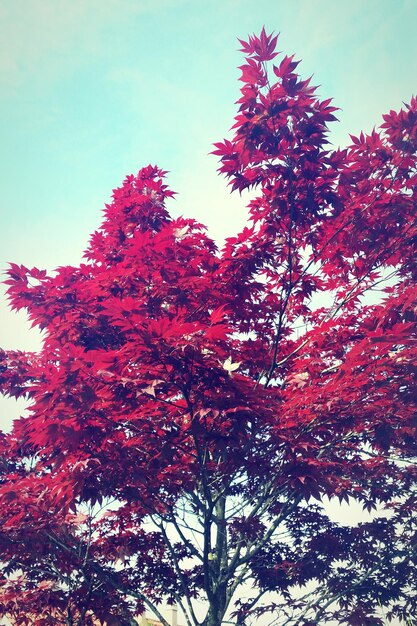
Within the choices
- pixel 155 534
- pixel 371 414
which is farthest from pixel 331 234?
pixel 155 534

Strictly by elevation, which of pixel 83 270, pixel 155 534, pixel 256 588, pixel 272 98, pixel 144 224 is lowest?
pixel 256 588

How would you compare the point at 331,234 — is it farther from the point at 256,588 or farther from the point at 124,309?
the point at 256,588

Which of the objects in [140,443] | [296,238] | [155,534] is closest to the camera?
[140,443]

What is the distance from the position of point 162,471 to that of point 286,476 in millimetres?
1573

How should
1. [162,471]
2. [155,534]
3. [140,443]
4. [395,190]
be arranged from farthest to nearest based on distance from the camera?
[155,534] → [395,190] → [162,471] → [140,443]

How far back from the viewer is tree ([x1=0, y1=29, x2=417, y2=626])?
15.5 ft

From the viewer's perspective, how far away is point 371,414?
5738mm

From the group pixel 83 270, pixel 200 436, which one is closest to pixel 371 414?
pixel 200 436

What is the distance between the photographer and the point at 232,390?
15.1 ft

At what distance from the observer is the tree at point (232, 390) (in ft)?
15.5

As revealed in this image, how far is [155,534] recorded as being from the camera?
747 centimetres

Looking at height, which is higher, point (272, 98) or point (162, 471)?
point (272, 98)

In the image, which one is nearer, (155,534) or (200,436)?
(200,436)

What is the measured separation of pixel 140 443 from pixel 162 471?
2.63ft
